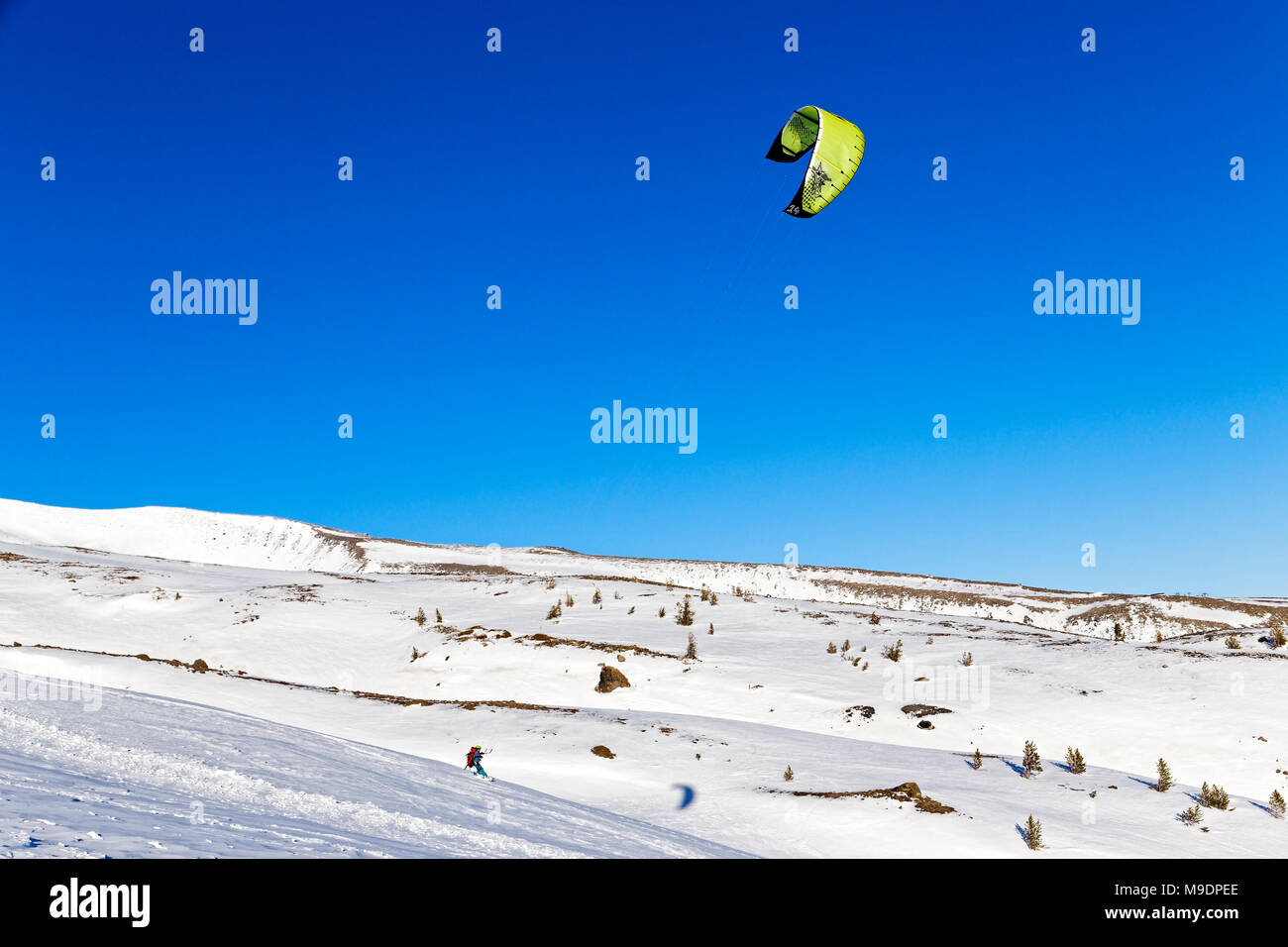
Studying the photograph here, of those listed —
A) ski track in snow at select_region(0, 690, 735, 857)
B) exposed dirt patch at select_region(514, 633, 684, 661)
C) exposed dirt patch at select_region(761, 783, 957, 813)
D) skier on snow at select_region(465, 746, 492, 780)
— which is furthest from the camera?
exposed dirt patch at select_region(514, 633, 684, 661)

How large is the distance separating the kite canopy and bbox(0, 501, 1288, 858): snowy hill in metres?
12.7

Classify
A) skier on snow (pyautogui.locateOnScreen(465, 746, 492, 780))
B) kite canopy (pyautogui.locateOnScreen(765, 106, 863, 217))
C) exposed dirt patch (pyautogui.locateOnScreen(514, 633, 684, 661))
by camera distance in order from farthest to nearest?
exposed dirt patch (pyautogui.locateOnScreen(514, 633, 684, 661))
kite canopy (pyautogui.locateOnScreen(765, 106, 863, 217))
skier on snow (pyautogui.locateOnScreen(465, 746, 492, 780))

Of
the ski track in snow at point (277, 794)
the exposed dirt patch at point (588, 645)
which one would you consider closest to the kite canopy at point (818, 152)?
the exposed dirt patch at point (588, 645)

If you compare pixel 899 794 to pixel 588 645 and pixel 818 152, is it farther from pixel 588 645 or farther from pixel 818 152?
pixel 818 152

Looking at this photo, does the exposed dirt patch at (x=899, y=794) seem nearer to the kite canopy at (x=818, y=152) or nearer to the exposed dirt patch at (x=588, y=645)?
the exposed dirt patch at (x=588, y=645)

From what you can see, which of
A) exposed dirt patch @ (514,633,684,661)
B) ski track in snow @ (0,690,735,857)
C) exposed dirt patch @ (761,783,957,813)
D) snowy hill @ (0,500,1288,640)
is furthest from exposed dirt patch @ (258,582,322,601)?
exposed dirt patch @ (761,783,957,813)

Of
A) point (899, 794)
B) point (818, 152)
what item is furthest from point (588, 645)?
point (818, 152)

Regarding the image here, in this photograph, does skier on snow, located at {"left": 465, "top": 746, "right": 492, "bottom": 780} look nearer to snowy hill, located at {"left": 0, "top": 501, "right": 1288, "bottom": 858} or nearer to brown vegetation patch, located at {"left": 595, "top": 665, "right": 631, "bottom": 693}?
snowy hill, located at {"left": 0, "top": 501, "right": 1288, "bottom": 858}

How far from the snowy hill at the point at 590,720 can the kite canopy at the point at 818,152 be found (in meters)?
12.7

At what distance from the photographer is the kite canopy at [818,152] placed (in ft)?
64.9

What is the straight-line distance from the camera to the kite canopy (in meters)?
19.8
